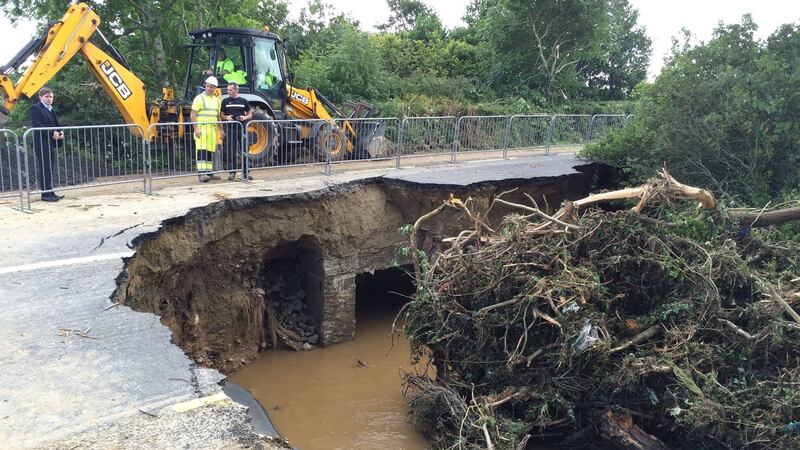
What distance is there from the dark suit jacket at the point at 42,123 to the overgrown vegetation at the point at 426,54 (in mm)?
4857

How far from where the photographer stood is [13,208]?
25.1ft

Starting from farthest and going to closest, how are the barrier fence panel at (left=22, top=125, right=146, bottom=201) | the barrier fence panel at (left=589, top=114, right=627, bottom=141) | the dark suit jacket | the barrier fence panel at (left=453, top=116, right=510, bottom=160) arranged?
the barrier fence panel at (left=589, top=114, right=627, bottom=141) < the barrier fence panel at (left=453, top=116, right=510, bottom=160) < the barrier fence panel at (left=22, top=125, right=146, bottom=201) < the dark suit jacket

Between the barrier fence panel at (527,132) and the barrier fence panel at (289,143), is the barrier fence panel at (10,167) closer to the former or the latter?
the barrier fence panel at (289,143)

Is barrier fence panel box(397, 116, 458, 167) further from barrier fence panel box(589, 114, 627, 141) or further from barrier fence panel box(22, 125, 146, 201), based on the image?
barrier fence panel box(22, 125, 146, 201)

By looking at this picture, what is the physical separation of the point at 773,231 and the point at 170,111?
9634 mm

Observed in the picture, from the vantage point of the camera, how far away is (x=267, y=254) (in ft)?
29.2

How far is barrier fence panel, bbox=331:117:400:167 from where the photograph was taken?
11672 mm

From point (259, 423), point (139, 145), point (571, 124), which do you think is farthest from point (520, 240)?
point (571, 124)

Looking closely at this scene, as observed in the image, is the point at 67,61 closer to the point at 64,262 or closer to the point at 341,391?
the point at 64,262

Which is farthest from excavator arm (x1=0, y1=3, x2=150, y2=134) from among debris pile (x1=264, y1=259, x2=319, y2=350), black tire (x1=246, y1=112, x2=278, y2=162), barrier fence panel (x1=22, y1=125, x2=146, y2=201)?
debris pile (x1=264, y1=259, x2=319, y2=350)

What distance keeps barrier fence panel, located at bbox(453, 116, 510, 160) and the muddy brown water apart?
15.8ft

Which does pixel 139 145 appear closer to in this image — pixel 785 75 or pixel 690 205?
pixel 690 205

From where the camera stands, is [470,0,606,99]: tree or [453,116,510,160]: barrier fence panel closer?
[453,116,510,160]: barrier fence panel

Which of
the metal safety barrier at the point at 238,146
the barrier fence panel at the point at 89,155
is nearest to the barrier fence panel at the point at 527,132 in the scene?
the metal safety barrier at the point at 238,146
